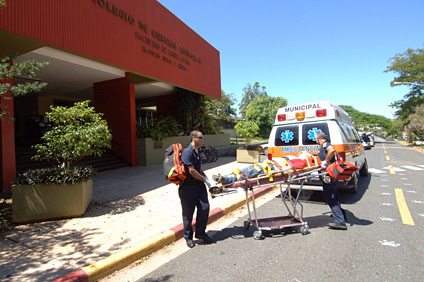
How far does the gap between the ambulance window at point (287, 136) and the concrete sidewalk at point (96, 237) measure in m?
1.87

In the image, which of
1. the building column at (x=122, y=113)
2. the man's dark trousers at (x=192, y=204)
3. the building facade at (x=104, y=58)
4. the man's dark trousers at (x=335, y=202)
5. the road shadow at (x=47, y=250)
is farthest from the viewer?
the building column at (x=122, y=113)

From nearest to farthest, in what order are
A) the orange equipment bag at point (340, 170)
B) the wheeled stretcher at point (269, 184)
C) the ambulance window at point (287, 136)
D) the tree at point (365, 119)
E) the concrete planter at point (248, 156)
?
the wheeled stretcher at point (269, 184)
the orange equipment bag at point (340, 170)
the ambulance window at point (287, 136)
the concrete planter at point (248, 156)
the tree at point (365, 119)

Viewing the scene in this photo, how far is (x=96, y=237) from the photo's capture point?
3977 mm

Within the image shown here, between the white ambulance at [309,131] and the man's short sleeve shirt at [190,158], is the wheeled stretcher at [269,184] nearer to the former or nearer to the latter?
the man's short sleeve shirt at [190,158]

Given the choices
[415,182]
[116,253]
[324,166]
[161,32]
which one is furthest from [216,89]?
[116,253]

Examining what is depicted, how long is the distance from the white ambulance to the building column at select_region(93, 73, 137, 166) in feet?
25.0

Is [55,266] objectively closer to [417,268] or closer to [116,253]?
[116,253]

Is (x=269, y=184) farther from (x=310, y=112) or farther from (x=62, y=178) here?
(x=62, y=178)

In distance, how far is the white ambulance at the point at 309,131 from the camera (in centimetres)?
581

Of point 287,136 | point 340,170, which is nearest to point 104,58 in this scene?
point 287,136

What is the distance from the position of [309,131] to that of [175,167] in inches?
159

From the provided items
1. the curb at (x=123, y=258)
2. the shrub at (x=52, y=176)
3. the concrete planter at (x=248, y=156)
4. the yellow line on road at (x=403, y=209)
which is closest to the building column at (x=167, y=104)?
the concrete planter at (x=248, y=156)

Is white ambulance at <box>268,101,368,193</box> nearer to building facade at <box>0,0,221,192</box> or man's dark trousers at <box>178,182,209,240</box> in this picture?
man's dark trousers at <box>178,182,209,240</box>

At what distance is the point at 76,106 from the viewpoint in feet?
18.2
